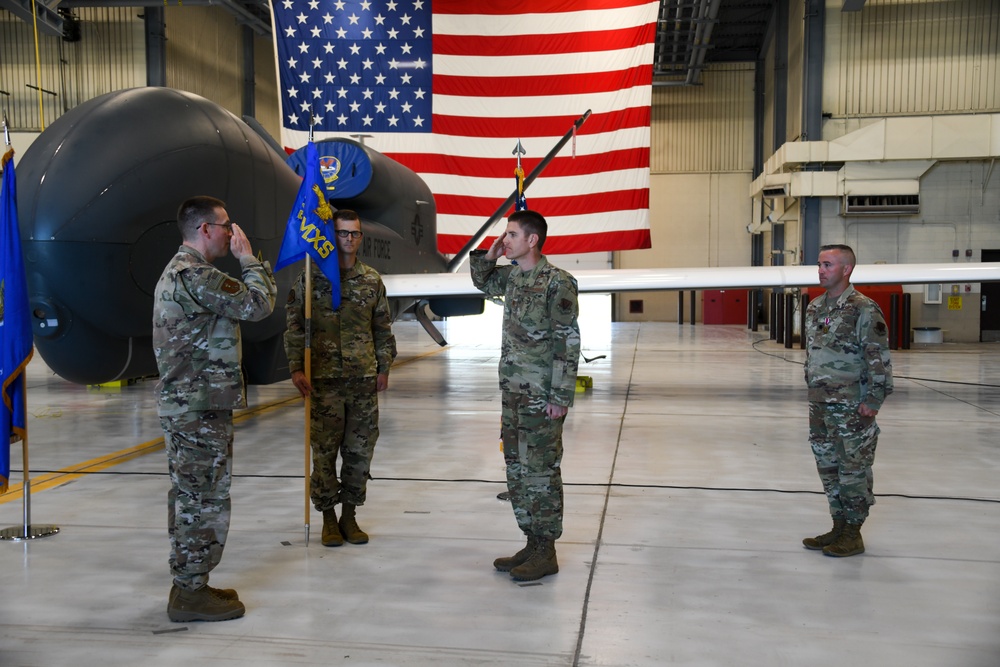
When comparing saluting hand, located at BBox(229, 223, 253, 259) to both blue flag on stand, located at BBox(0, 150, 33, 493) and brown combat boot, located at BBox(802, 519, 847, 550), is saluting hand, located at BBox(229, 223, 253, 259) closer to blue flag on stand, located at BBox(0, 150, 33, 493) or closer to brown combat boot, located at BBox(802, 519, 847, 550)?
blue flag on stand, located at BBox(0, 150, 33, 493)

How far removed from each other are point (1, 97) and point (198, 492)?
867 inches

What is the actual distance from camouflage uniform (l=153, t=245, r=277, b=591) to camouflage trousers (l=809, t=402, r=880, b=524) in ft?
8.81

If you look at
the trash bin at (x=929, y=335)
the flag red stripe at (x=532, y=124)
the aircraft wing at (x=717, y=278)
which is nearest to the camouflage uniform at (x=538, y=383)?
the aircraft wing at (x=717, y=278)

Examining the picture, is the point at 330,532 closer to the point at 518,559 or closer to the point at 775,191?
the point at 518,559

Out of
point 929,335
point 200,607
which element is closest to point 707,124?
point 929,335

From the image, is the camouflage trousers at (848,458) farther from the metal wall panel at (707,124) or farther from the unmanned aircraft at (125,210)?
the metal wall panel at (707,124)

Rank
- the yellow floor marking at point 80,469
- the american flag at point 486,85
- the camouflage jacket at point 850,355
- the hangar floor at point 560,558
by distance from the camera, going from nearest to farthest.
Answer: the hangar floor at point 560,558 < the camouflage jacket at point 850,355 < the yellow floor marking at point 80,469 < the american flag at point 486,85

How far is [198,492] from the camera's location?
10.5 ft

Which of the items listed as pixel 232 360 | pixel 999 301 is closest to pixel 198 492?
pixel 232 360

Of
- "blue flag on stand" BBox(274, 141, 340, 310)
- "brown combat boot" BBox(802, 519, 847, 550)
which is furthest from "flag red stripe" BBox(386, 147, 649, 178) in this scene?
"brown combat boot" BBox(802, 519, 847, 550)

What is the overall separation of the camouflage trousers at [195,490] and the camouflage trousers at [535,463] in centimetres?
123

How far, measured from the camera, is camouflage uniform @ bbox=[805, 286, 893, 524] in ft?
13.0

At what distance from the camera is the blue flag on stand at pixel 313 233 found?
165 inches

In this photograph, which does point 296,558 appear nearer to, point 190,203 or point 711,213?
point 190,203
